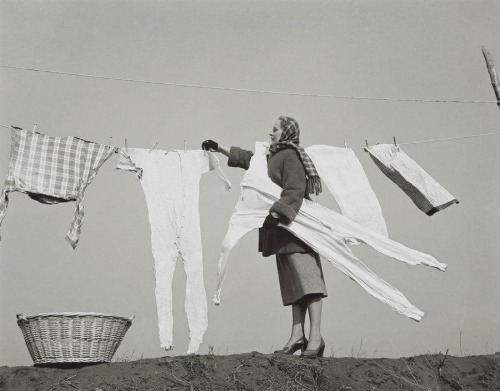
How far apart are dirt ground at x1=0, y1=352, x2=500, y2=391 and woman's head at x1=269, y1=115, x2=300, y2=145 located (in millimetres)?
1879

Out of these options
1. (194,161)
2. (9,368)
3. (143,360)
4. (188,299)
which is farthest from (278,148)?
(9,368)

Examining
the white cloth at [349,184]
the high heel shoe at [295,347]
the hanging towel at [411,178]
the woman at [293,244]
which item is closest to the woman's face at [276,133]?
the woman at [293,244]

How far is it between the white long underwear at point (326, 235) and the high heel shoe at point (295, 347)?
2.22 ft

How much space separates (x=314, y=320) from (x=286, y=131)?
65.0 inches

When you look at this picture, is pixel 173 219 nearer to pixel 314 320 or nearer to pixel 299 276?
pixel 299 276

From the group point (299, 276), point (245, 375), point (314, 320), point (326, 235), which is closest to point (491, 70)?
point (326, 235)

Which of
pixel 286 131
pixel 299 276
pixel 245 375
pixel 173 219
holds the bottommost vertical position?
pixel 245 375

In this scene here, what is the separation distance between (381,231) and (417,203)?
24.2 inches

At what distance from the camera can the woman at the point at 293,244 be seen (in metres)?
5.62

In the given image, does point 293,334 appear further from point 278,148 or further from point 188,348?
point 278,148

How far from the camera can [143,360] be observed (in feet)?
17.2

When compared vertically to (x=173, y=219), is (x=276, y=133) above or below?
above

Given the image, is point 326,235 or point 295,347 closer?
point 295,347

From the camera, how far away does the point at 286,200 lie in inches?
229
